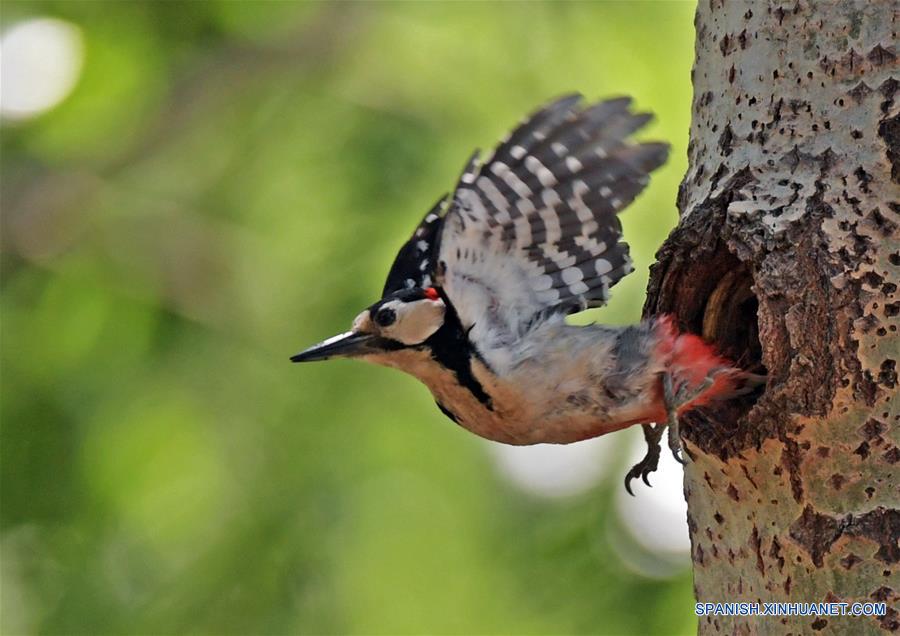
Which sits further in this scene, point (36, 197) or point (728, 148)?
point (36, 197)

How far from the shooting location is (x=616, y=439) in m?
4.30

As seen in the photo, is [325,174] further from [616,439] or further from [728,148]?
[728,148]

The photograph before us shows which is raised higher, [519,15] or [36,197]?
[519,15]

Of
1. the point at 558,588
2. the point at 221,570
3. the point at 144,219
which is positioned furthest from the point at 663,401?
the point at 144,219

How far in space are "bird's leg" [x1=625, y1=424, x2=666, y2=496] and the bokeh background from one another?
2.06ft

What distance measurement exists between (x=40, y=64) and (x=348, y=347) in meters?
2.28

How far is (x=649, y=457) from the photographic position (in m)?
3.38

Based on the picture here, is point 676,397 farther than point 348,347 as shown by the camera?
No

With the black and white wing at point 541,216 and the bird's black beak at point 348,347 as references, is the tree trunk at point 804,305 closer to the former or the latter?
the black and white wing at point 541,216

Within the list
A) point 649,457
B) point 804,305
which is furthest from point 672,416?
point 649,457

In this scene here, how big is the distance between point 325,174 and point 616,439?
4.72 feet

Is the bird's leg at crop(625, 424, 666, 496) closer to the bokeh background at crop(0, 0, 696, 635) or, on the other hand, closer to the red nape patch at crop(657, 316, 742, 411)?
the red nape patch at crop(657, 316, 742, 411)

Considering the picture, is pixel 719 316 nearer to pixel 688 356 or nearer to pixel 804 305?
pixel 688 356

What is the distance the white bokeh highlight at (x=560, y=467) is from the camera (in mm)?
4246
